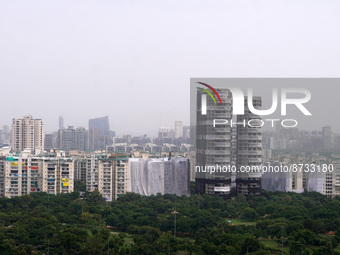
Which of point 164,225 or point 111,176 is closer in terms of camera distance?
point 164,225

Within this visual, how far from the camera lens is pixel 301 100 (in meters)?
12.8

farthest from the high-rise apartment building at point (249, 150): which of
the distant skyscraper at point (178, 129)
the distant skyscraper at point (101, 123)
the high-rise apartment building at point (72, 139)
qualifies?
the distant skyscraper at point (101, 123)

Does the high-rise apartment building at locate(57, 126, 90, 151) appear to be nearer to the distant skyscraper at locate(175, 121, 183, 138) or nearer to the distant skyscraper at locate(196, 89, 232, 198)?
the distant skyscraper at locate(175, 121, 183, 138)

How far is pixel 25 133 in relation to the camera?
78.6ft

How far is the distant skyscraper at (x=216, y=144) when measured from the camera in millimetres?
14211

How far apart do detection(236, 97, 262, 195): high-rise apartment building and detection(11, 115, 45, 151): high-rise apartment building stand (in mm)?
11820

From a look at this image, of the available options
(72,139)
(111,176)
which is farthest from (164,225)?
(72,139)

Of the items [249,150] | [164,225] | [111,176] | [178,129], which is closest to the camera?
[164,225]

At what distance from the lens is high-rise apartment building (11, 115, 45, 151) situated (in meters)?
23.9

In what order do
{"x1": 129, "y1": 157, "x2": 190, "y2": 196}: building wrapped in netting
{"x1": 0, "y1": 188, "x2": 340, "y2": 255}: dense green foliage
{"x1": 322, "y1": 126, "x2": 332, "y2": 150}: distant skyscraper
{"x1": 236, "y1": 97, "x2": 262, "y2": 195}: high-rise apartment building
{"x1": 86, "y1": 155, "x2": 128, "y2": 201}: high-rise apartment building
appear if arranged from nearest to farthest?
{"x1": 0, "y1": 188, "x2": 340, "y2": 255}: dense green foliage < {"x1": 86, "y1": 155, "x2": 128, "y2": 201}: high-rise apartment building < {"x1": 236, "y1": 97, "x2": 262, "y2": 195}: high-rise apartment building < {"x1": 129, "y1": 157, "x2": 190, "y2": 196}: building wrapped in netting < {"x1": 322, "y1": 126, "x2": 332, "y2": 150}: distant skyscraper

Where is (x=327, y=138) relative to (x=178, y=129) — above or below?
below

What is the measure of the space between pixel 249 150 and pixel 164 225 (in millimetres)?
5226

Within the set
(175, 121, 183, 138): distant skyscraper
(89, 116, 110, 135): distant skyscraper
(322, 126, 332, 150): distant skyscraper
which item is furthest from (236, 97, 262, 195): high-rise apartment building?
(89, 116, 110, 135): distant skyscraper

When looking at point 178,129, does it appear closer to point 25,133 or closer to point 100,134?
point 100,134
